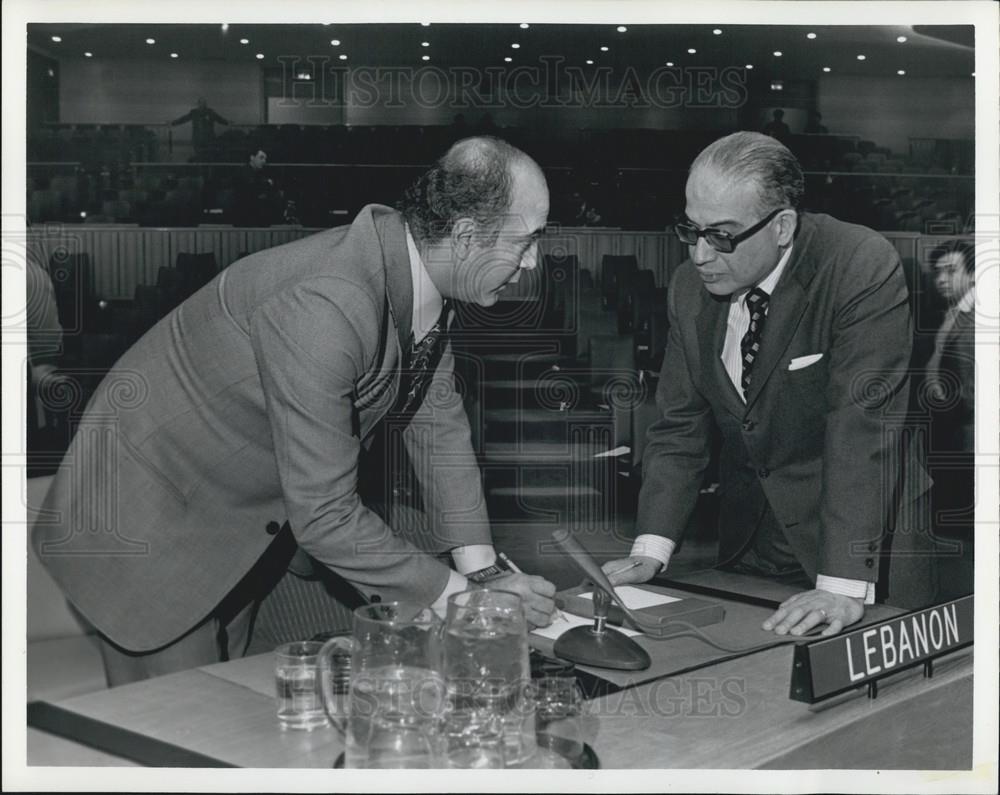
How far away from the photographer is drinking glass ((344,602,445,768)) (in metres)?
1.51

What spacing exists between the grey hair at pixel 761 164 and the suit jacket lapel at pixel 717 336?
0.24 metres

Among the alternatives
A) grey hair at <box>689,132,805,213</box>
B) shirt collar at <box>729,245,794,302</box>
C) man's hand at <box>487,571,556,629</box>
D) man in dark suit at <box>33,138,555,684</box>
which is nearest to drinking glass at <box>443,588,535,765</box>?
man's hand at <box>487,571,556,629</box>

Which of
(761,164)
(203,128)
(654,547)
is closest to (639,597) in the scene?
(654,547)

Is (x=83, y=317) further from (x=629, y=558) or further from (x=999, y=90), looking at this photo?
(x=999, y=90)

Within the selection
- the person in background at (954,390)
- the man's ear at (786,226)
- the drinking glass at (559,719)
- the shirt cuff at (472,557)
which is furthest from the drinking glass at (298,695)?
the person in background at (954,390)

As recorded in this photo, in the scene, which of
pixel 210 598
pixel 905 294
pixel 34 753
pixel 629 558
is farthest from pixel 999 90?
pixel 34 753

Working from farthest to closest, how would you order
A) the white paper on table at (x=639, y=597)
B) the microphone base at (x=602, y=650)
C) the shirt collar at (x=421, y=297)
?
the shirt collar at (x=421, y=297), the white paper on table at (x=639, y=597), the microphone base at (x=602, y=650)

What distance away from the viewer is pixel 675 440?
2459 mm

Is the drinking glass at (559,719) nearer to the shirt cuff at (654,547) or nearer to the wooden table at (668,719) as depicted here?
the wooden table at (668,719)

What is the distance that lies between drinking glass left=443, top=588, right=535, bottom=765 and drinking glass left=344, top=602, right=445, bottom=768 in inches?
1.2

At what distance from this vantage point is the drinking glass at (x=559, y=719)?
1.55 metres

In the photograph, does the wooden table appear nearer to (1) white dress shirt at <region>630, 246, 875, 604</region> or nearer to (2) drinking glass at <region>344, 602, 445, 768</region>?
(2) drinking glass at <region>344, 602, 445, 768</region>

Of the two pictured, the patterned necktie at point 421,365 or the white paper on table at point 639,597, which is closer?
the white paper on table at point 639,597

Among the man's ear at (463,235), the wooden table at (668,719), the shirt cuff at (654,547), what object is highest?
the man's ear at (463,235)
